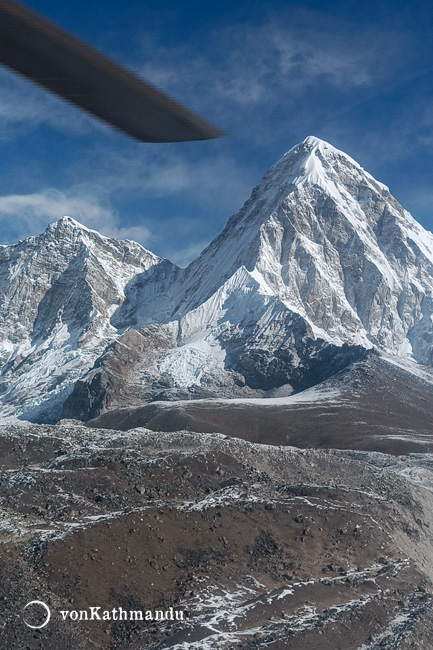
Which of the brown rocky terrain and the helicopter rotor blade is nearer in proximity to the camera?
the helicopter rotor blade

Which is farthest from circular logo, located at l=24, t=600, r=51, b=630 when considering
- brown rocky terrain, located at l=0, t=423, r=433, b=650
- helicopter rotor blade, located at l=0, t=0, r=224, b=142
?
helicopter rotor blade, located at l=0, t=0, r=224, b=142

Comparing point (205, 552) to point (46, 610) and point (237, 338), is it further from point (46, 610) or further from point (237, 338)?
point (237, 338)

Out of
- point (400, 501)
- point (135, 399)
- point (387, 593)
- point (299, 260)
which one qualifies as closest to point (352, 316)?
point (299, 260)

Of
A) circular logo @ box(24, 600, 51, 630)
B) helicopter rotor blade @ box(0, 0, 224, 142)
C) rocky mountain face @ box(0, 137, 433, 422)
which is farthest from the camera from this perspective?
rocky mountain face @ box(0, 137, 433, 422)

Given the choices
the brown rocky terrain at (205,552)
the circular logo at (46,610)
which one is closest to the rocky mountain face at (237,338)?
the brown rocky terrain at (205,552)

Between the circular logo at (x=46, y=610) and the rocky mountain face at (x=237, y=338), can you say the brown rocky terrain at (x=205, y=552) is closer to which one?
the circular logo at (x=46, y=610)

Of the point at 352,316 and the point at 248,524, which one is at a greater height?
the point at 352,316

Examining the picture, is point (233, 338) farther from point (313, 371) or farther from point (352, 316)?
point (352, 316)

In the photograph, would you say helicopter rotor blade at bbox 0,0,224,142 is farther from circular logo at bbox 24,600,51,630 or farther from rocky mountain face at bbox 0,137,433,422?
rocky mountain face at bbox 0,137,433,422
